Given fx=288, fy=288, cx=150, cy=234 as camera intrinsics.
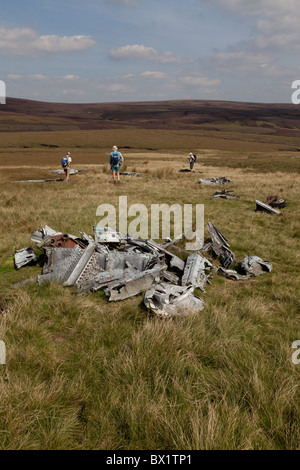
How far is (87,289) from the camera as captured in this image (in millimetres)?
5344

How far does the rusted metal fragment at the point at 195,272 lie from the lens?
5.64m

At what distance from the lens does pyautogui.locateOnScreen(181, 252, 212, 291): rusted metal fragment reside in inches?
222

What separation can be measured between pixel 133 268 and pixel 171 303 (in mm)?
1496

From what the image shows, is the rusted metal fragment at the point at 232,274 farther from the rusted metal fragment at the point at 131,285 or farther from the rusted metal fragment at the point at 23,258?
the rusted metal fragment at the point at 23,258

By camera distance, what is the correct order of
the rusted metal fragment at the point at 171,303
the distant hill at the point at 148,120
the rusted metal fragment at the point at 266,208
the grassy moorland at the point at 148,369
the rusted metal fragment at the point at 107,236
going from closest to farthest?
the grassy moorland at the point at 148,369 < the rusted metal fragment at the point at 171,303 < the rusted metal fragment at the point at 107,236 < the rusted metal fragment at the point at 266,208 < the distant hill at the point at 148,120

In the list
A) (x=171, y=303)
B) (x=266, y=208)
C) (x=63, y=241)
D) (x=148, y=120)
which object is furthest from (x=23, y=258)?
(x=148, y=120)

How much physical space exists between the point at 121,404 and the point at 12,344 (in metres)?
1.62

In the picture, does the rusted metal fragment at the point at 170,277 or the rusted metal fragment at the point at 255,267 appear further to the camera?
the rusted metal fragment at the point at 255,267

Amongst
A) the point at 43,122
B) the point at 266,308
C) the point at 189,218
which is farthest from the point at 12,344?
the point at 43,122

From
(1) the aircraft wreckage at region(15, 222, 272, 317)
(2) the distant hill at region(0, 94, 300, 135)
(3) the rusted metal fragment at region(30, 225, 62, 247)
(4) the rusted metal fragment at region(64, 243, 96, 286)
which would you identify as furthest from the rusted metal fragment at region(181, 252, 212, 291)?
(2) the distant hill at region(0, 94, 300, 135)

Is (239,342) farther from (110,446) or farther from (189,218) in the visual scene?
(189,218)

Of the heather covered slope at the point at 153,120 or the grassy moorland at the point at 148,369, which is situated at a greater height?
the heather covered slope at the point at 153,120

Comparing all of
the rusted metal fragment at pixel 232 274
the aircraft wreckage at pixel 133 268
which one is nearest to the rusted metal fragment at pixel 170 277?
the aircraft wreckage at pixel 133 268

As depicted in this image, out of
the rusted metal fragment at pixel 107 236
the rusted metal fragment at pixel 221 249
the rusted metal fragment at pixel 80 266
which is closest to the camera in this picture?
the rusted metal fragment at pixel 80 266
